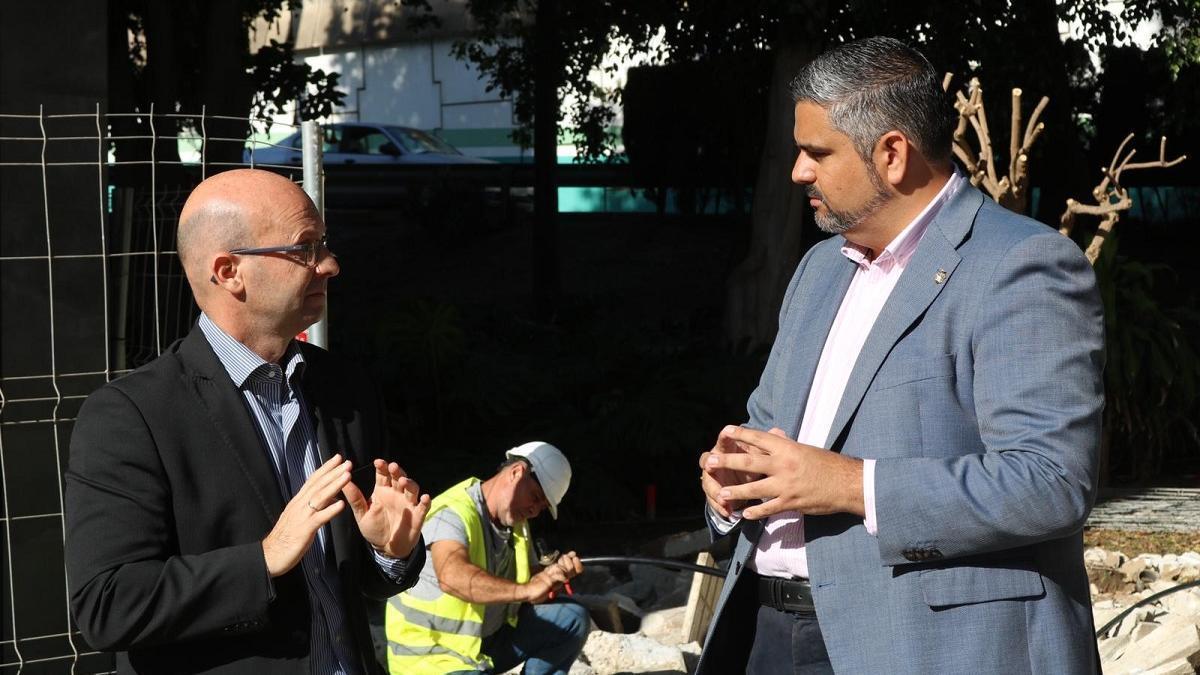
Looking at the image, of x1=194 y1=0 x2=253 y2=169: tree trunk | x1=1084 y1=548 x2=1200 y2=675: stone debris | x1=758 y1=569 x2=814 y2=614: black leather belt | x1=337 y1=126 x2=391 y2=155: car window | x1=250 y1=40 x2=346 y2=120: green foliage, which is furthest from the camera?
→ x1=337 y1=126 x2=391 y2=155: car window

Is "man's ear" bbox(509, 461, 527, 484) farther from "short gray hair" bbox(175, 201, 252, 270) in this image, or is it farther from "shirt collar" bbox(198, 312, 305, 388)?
"short gray hair" bbox(175, 201, 252, 270)

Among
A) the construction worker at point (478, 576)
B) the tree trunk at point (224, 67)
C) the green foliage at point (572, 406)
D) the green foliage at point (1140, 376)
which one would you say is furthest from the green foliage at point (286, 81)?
the construction worker at point (478, 576)

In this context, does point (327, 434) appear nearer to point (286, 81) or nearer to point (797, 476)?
point (797, 476)

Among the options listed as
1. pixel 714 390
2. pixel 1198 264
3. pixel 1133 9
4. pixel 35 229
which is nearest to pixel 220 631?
pixel 35 229

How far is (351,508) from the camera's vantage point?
100 inches

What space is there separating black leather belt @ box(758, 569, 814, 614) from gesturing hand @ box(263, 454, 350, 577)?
91 centimetres

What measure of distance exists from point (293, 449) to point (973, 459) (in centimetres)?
124

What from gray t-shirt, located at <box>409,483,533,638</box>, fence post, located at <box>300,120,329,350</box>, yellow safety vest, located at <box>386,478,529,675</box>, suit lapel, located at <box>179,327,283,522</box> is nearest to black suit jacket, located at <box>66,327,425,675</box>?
suit lapel, located at <box>179,327,283,522</box>

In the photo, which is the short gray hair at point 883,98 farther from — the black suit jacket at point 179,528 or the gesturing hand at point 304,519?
the black suit jacket at point 179,528

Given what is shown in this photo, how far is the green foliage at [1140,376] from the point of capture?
971 centimetres

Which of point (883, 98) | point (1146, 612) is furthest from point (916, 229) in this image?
point (1146, 612)

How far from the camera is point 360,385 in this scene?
9.04 feet

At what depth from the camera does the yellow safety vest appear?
4.84 meters

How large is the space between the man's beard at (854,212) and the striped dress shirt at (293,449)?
1058mm
